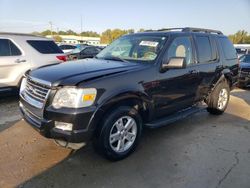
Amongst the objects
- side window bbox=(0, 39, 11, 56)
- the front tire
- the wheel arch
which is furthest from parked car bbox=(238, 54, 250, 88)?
side window bbox=(0, 39, 11, 56)

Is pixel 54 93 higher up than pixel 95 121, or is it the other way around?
pixel 54 93

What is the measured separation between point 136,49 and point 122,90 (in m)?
1.35

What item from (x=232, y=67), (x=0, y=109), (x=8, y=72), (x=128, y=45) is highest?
(x=128, y=45)

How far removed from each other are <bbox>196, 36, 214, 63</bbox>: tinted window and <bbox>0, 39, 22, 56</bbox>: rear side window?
180 inches

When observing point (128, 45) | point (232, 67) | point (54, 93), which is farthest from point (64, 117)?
point (232, 67)

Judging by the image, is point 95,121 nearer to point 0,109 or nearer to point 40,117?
point 40,117

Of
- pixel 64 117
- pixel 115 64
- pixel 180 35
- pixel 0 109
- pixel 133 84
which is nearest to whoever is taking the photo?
pixel 64 117

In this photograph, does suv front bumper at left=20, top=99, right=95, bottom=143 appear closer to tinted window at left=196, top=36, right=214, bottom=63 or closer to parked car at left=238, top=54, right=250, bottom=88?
tinted window at left=196, top=36, right=214, bottom=63

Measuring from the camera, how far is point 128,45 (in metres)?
4.97

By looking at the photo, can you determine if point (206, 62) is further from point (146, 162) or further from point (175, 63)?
point (146, 162)

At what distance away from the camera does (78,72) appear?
12.1 ft

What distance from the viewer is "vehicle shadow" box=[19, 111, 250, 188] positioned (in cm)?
333

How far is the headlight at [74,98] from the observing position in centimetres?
329

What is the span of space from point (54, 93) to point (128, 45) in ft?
6.80
